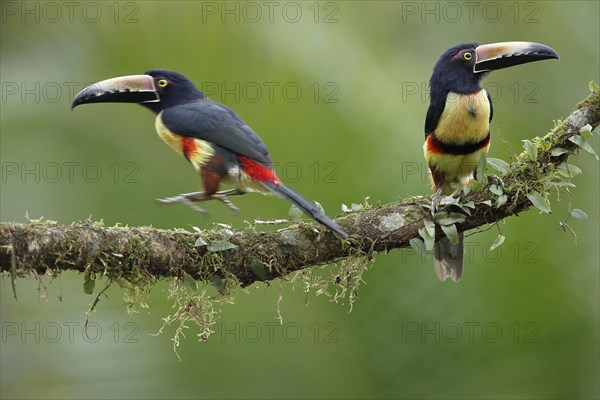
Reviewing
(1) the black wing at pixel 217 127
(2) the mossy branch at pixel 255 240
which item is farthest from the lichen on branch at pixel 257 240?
(1) the black wing at pixel 217 127

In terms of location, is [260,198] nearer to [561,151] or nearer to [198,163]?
[198,163]

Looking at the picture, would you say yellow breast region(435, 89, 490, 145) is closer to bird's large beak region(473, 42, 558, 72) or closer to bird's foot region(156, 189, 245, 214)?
bird's large beak region(473, 42, 558, 72)

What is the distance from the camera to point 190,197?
4570 millimetres

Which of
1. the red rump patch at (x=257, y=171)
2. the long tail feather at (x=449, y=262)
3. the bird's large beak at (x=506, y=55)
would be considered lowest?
the long tail feather at (x=449, y=262)

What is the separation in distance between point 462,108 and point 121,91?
2.03 meters

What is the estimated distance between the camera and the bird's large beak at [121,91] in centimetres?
475

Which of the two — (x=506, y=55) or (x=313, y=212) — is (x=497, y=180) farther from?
(x=506, y=55)

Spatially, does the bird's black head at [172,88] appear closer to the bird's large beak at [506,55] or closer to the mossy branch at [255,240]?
the mossy branch at [255,240]

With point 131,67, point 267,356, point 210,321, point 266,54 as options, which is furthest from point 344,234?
point 131,67

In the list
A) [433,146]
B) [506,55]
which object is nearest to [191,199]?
[433,146]

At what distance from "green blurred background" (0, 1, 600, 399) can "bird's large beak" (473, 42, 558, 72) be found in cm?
34

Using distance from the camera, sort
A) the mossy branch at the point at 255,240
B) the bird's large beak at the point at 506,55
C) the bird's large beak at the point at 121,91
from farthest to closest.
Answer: the bird's large beak at the point at 506,55 < the bird's large beak at the point at 121,91 < the mossy branch at the point at 255,240

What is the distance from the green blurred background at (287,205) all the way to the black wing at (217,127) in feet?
1.63

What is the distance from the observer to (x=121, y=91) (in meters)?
4.82
